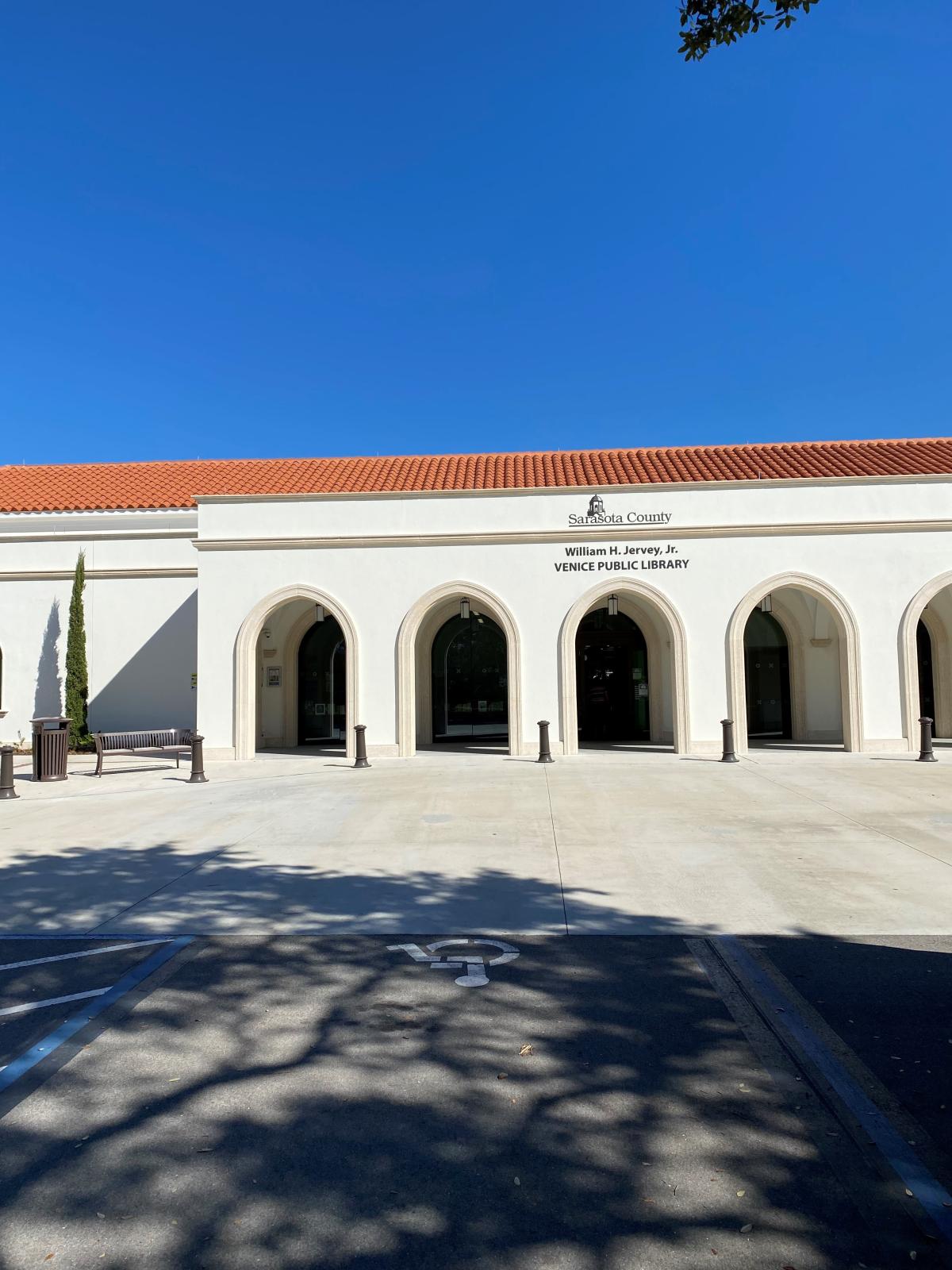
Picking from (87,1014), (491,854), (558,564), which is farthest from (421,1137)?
(558,564)

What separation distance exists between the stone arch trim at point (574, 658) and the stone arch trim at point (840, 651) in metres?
1.00

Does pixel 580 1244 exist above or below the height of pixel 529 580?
below

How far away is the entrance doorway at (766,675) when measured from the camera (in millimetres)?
20297

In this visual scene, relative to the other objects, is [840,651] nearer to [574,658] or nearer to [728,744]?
[728,744]

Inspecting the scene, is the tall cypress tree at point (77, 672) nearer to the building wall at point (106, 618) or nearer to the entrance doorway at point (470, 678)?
the building wall at point (106, 618)

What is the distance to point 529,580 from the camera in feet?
55.1

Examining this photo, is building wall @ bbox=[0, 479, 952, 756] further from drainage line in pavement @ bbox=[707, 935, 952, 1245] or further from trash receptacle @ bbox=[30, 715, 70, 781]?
drainage line in pavement @ bbox=[707, 935, 952, 1245]

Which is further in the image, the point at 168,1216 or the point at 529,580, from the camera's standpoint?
the point at 529,580

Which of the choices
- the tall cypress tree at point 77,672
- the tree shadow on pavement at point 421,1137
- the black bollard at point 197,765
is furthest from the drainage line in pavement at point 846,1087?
the tall cypress tree at point 77,672

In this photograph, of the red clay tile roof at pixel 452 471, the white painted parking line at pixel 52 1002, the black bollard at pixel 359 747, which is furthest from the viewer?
the red clay tile roof at pixel 452 471

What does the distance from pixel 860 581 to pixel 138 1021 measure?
16.4 metres

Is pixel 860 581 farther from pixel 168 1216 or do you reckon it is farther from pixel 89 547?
pixel 89 547

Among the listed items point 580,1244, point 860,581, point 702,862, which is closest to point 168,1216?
point 580,1244

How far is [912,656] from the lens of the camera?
16266 mm
